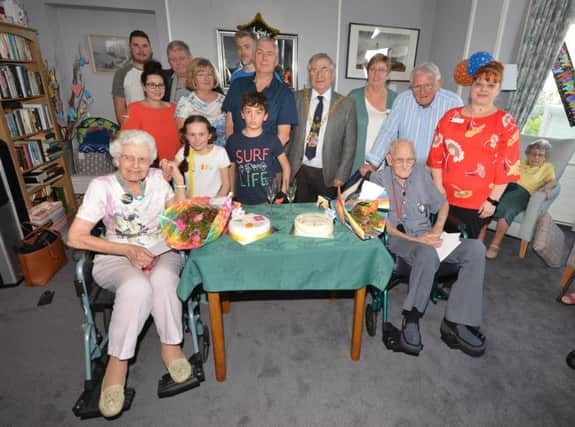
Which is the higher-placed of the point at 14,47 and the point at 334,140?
the point at 14,47

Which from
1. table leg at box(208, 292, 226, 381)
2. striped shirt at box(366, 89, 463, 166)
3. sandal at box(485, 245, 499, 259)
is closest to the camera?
table leg at box(208, 292, 226, 381)

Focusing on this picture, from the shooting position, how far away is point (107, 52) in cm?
510

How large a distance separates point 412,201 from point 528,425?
140 centimetres

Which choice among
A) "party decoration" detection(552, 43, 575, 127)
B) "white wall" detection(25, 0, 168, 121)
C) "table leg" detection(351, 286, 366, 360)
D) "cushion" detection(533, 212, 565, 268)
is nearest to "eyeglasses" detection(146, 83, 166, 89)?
"table leg" detection(351, 286, 366, 360)

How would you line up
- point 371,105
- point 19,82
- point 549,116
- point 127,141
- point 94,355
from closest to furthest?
point 127,141 → point 94,355 → point 371,105 → point 19,82 → point 549,116

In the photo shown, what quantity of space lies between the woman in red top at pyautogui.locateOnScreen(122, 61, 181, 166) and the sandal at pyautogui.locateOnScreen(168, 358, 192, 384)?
167 centimetres

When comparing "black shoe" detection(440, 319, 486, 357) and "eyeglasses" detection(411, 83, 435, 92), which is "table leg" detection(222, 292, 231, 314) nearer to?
"black shoe" detection(440, 319, 486, 357)

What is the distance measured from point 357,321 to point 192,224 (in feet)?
3.70

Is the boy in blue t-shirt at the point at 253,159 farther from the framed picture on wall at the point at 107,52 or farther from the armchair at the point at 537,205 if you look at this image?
the framed picture on wall at the point at 107,52

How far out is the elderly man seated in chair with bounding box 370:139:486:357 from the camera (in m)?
2.14

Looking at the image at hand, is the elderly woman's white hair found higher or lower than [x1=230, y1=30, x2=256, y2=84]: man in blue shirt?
lower

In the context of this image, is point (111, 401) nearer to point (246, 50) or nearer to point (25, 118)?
point (246, 50)

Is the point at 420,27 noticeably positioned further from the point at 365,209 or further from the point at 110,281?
the point at 110,281

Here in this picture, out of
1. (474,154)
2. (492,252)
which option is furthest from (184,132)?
(492,252)
